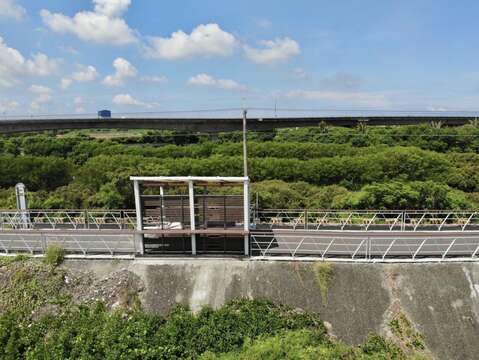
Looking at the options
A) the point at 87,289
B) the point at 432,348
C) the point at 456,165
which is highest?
the point at 456,165

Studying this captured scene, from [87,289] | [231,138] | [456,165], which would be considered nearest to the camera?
[87,289]

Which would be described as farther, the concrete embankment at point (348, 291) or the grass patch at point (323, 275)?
the grass patch at point (323, 275)

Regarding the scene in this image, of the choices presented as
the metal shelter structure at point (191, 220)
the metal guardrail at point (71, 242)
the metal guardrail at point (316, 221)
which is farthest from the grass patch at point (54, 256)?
the metal guardrail at point (316, 221)

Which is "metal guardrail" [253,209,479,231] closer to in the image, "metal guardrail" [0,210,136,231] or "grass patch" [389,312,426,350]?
"grass patch" [389,312,426,350]

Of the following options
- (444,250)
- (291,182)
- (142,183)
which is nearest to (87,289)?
(142,183)

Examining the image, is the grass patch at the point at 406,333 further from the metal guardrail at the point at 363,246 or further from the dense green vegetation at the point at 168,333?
the metal guardrail at the point at 363,246

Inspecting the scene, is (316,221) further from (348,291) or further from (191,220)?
(191,220)

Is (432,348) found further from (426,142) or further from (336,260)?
(426,142)
